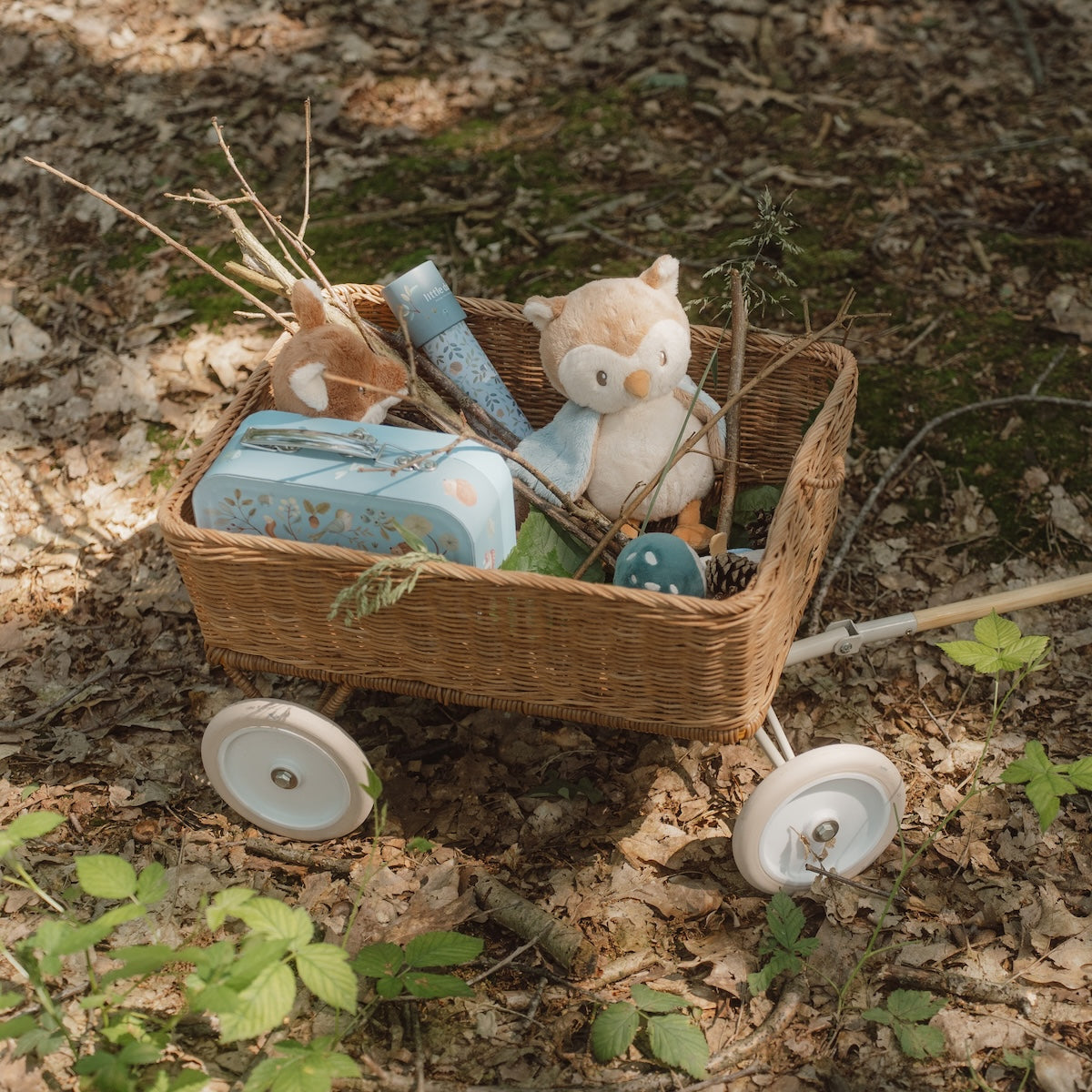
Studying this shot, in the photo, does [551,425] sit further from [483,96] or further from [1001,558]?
[483,96]

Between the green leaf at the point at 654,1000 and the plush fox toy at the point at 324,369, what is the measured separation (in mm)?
1293

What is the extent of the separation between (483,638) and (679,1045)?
0.83 m

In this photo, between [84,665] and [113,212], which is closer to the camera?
[84,665]

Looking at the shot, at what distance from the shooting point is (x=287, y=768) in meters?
2.24

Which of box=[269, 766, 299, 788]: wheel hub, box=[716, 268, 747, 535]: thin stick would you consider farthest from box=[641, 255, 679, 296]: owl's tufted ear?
A: box=[269, 766, 299, 788]: wheel hub

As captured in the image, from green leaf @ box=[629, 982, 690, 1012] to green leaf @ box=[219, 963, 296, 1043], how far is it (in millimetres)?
717

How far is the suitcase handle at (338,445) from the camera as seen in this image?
2.02 meters

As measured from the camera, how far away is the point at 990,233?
3.82 metres

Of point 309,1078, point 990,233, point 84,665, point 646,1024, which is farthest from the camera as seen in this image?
point 990,233

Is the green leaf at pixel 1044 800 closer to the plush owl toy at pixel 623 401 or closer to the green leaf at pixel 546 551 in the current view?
the plush owl toy at pixel 623 401

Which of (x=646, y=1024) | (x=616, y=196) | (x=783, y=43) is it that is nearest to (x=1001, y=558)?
(x=646, y=1024)

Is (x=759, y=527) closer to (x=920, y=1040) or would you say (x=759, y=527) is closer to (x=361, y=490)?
(x=361, y=490)

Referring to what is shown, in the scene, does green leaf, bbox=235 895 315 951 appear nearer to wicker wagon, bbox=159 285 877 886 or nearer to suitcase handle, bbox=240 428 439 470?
wicker wagon, bbox=159 285 877 886

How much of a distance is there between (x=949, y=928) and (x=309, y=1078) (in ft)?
4.42
